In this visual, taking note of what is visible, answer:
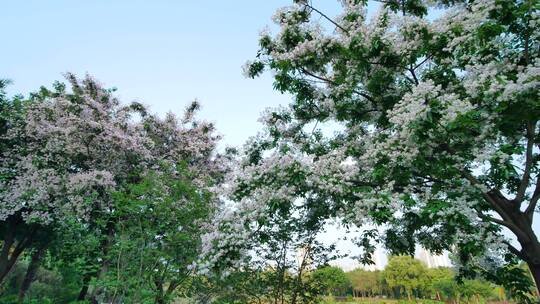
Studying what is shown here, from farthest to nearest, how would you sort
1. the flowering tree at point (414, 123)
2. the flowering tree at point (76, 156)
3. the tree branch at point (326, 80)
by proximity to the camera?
1. the flowering tree at point (76, 156)
2. the tree branch at point (326, 80)
3. the flowering tree at point (414, 123)

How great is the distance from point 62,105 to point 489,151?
16.4 meters

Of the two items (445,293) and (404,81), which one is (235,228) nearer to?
(404,81)

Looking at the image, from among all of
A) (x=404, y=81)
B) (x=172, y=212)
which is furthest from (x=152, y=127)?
(x=404, y=81)

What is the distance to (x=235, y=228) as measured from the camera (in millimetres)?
7125

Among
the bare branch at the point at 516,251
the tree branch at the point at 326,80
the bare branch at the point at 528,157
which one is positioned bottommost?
the bare branch at the point at 516,251

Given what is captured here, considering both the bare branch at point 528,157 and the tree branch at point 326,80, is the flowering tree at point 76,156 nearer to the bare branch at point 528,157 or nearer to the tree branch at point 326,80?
the tree branch at point 326,80

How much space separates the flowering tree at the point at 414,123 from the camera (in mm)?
6441

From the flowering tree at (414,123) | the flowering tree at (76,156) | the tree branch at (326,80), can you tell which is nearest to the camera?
the flowering tree at (414,123)

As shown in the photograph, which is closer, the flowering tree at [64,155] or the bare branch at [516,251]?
the bare branch at [516,251]

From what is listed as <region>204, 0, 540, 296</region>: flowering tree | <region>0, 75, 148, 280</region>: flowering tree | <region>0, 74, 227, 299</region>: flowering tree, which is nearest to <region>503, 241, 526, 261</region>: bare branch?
<region>204, 0, 540, 296</region>: flowering tree

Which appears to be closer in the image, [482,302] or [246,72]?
[246,72]

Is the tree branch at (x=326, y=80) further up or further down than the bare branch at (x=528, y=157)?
further up

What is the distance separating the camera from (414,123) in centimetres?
637

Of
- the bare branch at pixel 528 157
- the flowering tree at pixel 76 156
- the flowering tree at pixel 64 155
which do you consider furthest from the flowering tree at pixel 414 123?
the flowering tree at pixel 64 155
